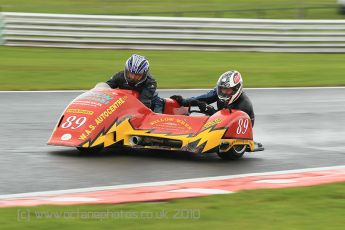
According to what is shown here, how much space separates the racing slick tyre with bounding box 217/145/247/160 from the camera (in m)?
10.5

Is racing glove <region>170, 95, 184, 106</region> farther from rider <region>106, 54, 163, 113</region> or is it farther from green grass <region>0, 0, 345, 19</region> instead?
green grass <region>0, 0, 345, 19</region>

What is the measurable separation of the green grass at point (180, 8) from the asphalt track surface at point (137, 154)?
43.3 ft

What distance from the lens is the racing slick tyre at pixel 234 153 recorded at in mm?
10531

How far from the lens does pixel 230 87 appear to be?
35.6ft

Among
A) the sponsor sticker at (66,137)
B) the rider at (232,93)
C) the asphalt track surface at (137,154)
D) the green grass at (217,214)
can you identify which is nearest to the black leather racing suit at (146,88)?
the asphalt track surface at (137,154)

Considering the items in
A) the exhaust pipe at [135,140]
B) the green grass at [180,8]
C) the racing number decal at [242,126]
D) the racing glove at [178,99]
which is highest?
the green grass at [180,8]

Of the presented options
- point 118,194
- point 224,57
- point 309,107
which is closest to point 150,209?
point 118,194

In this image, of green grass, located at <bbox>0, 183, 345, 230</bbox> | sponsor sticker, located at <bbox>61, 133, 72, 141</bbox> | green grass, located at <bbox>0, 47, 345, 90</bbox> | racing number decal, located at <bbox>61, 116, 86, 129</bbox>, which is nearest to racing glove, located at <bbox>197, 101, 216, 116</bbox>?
racing number decal, located at <bbox>61, 116, 86, 129</bbox>

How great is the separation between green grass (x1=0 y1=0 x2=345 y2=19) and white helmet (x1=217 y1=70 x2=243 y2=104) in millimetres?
16859

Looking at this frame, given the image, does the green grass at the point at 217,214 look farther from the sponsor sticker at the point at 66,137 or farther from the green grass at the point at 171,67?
the green grass at the point at 171,67

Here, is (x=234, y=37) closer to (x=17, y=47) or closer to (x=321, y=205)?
(x=17, y=47)

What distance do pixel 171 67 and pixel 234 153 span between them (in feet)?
33.0

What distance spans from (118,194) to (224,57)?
1460cm

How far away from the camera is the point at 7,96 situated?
1580 cm
